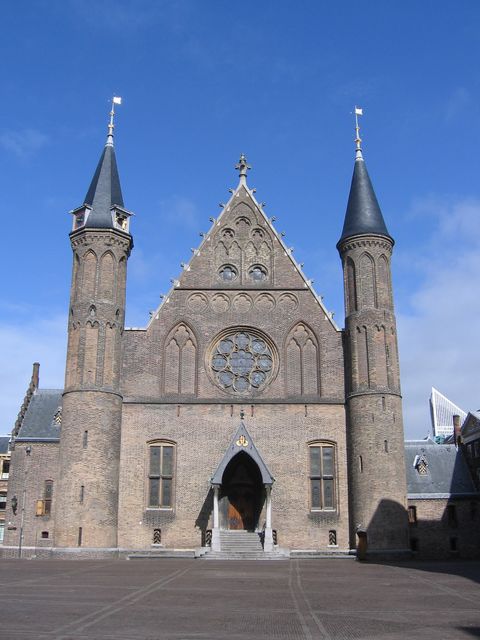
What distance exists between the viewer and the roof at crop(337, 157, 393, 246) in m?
38.2

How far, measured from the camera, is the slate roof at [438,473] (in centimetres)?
3859

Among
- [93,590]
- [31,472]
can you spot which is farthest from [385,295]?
[93,590]

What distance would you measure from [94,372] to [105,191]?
1071 cm

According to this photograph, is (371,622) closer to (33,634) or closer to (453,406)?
(33,634)

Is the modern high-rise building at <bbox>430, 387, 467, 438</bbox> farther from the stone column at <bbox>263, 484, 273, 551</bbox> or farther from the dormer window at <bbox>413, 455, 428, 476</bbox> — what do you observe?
the stone column at <bbox>263, 484, 273, 551</bbox>

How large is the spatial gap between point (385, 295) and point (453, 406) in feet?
216

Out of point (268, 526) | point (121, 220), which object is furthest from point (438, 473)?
point (121, 220)

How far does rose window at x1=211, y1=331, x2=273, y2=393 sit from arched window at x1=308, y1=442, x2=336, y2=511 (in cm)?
446

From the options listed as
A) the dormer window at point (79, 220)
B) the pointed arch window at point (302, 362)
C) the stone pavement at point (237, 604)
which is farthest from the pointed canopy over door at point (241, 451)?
the dormer window at point (79, 220)

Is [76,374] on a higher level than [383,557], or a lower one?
higher

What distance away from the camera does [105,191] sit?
128ft

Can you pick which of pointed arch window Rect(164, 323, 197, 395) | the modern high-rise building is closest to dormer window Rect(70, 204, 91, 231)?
pointed arch window Rect(164, 323, 197, 395)

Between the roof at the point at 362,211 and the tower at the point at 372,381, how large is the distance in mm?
55

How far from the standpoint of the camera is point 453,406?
320ft
